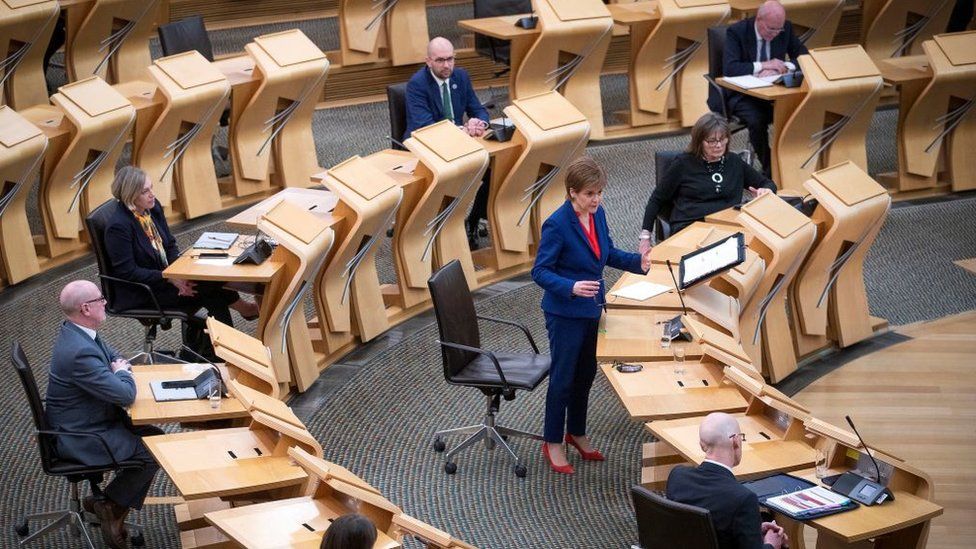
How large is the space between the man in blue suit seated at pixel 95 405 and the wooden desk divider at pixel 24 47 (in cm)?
435

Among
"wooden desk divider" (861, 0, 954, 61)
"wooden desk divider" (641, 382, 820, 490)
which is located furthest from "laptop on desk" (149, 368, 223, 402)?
"wooden desk divider" (861, 0, 954, 61)

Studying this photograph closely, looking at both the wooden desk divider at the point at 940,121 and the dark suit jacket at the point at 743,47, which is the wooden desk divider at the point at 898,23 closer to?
the wooden desk divider at the point at 940,121

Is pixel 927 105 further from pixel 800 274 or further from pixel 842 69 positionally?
pixel 800 274

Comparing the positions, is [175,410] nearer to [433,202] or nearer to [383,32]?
[433,202]

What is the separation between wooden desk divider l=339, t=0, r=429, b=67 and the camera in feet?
35.9

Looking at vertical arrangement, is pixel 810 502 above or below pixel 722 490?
below

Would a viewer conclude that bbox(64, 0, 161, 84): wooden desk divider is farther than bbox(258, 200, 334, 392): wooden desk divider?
Yes

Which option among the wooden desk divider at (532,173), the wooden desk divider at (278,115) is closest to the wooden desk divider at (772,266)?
the wooden desk divider at (532,173)

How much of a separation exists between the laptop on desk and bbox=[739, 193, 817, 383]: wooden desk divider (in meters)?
2.71

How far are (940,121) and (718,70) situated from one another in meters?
1.71

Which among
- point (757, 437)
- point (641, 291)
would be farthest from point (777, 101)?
point (757, 437)

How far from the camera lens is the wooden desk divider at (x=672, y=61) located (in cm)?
1038

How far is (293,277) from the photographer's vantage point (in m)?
6.50

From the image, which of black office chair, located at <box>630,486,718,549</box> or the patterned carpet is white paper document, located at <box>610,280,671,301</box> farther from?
black office chair, located at <box>630,486,718,549</box>
